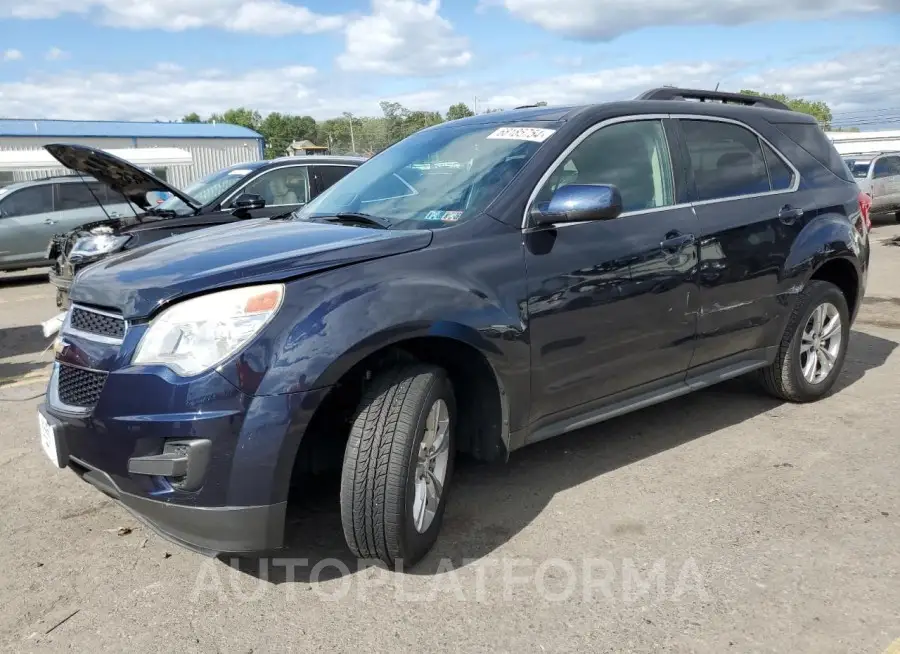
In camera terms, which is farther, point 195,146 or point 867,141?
point 867,141

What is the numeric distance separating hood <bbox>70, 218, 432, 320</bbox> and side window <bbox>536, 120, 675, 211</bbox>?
94 centimetres

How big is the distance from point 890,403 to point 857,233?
1.11 meters

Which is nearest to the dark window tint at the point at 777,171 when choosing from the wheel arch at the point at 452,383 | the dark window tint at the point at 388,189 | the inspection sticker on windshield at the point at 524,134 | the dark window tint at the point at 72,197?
the inspection sticker on windshield at the point at 524,134

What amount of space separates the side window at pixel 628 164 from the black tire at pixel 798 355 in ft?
4.25

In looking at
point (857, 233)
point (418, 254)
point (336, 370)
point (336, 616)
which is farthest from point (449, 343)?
point (857, 233)

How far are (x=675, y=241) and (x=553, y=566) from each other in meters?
1.74

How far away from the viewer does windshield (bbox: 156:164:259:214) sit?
26.8ft

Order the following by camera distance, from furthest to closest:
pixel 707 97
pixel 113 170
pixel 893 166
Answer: pixel 893 166 → pixel 113 170 → pixel 707 97

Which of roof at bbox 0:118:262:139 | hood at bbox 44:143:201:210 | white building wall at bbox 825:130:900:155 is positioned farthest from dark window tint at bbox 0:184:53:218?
white building wall at bbox 825:130:900:155

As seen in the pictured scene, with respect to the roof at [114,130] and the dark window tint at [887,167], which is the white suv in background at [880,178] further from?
the roof at [114,130]

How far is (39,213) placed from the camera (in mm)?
12695

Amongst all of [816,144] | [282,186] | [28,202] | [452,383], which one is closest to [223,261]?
[452,383]

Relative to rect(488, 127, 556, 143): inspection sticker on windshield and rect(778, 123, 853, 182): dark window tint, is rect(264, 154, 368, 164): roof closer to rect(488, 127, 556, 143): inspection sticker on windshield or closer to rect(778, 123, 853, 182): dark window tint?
rect(778, 123, 853, 182): dark window tint

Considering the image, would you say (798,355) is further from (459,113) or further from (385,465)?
(459,113)
